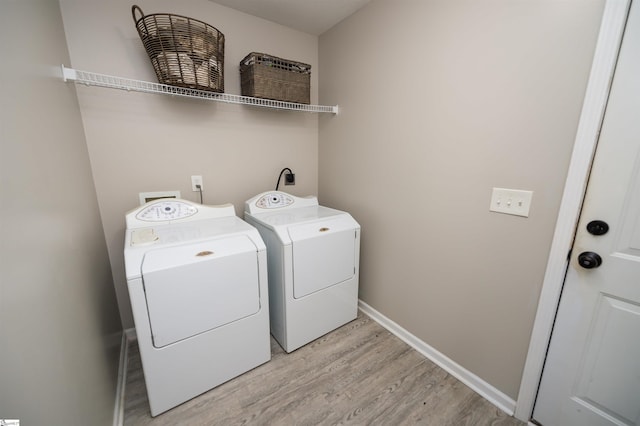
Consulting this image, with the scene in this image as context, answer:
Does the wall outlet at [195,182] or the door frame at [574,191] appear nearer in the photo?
the door frame at [574,191]

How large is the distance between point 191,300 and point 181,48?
135cm

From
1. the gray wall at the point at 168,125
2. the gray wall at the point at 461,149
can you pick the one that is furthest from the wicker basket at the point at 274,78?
the gray wall at the point at 461,149

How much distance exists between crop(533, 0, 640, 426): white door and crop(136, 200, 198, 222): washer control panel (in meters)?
2.10

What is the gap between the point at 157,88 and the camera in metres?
1.61

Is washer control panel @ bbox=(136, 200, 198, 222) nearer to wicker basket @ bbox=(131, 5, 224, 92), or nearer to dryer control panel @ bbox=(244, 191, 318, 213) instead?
dryer control panel @ bbox=(244, 191, 318, 213)

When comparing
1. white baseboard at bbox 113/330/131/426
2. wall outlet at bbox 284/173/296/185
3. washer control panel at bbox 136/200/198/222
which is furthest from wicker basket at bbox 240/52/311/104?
white baseboard at bbox 113/330/131/426

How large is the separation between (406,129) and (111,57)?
190 centimetres

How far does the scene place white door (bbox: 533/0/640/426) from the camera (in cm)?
91

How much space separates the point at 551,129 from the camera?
3.50ft

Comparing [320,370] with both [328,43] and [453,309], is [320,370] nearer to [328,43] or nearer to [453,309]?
[453,309]

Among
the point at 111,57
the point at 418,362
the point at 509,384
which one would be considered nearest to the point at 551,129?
the point at 509,384

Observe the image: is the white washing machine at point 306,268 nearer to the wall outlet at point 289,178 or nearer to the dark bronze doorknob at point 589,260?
the wall outlet at point 289,178

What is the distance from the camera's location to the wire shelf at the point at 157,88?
1.31 m

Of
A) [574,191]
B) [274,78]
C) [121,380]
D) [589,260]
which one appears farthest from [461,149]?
[121,380]
